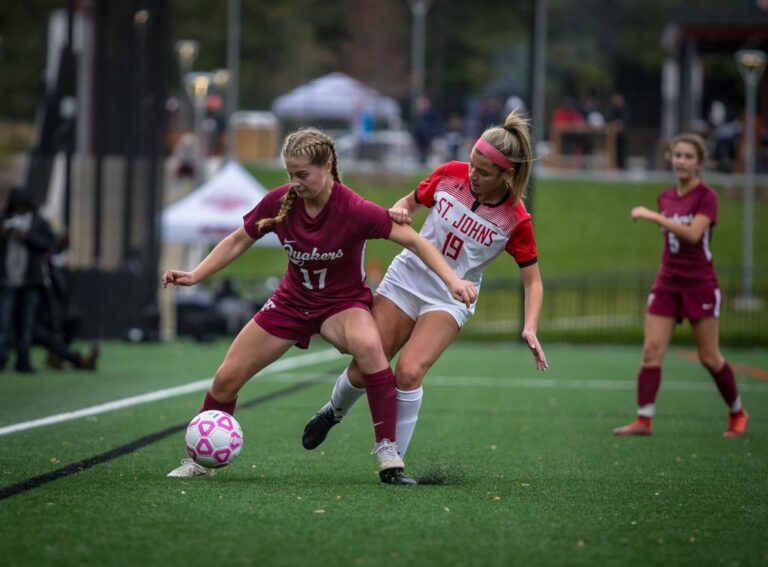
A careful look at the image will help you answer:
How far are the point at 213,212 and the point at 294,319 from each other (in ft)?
52.1

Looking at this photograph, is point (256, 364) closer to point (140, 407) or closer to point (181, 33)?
point (140, 407)

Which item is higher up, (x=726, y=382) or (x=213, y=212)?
(x=213, y=212)

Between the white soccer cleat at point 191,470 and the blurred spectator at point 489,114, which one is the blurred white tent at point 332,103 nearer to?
the blurred spectator at point 489,114

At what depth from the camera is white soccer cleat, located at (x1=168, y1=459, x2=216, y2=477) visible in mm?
6484

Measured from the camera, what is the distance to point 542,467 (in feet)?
24.0

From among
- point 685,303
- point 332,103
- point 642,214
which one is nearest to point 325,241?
point 642,214

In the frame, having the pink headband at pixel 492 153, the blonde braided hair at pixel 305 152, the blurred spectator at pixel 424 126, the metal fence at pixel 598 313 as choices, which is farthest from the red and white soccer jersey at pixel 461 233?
the blurred spectator at pixel 424 126

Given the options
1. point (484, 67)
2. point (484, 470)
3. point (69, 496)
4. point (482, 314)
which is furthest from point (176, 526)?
point (484, 67)

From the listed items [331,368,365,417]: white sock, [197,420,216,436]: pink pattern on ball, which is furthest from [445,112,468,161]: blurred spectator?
[197,420,216,436]: pink pattern on ball

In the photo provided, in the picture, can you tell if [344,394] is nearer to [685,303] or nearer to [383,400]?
[383,400]

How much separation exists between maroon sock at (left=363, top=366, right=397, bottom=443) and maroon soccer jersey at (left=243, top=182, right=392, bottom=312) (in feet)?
1.44

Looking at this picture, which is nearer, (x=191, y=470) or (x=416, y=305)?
(x=191, y=470)

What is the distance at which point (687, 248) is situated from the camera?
930 centimetres

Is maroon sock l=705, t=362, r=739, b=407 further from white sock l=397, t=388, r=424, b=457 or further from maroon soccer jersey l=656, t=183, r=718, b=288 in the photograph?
white sock l=397, t=388, r=424, b=457
